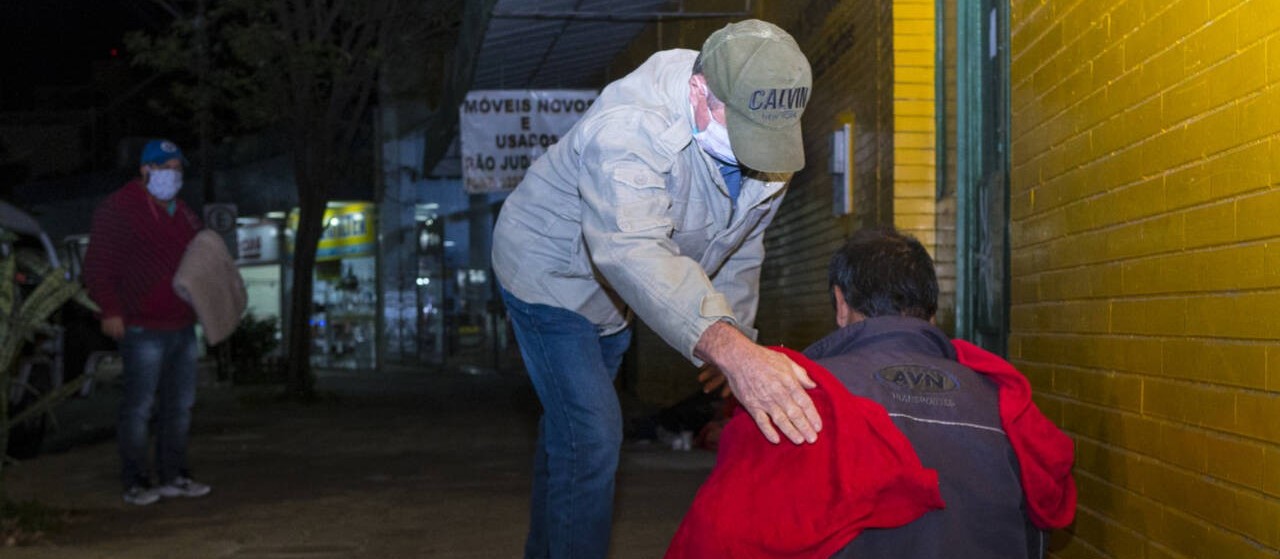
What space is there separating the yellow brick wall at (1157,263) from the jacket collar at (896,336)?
2.45 feet

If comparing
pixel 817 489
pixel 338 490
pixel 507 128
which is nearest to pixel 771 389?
pixel 817 489

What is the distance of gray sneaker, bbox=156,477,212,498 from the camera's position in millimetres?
7855

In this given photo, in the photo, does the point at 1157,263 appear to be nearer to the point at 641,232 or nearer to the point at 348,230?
the point at 641,232

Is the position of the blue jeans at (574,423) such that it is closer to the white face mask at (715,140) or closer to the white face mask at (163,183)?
the white face mask at (715,140)

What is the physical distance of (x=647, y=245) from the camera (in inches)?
119

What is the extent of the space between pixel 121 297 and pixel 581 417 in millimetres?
4230

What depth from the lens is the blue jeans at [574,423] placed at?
13.1ft

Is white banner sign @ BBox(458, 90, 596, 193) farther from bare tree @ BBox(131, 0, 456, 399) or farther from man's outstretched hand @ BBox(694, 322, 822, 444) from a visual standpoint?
man's outstretched hand @ BBox(694, 322, 822, 444)

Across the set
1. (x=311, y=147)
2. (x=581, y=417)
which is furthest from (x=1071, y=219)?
(x=311, y=147)

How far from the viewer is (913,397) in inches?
103

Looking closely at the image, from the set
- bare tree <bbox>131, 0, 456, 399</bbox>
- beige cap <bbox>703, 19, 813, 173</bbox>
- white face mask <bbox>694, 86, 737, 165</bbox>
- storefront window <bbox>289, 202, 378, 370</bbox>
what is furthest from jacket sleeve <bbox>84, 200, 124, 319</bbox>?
storefront window <bbox>289, 202, 378, 370</bbox>

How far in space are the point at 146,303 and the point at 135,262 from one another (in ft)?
0.75

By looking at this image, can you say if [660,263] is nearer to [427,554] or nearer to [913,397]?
[913,397]

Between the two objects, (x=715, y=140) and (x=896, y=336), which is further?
(x=715, y=140)
